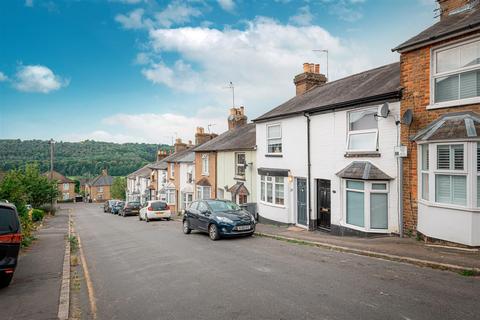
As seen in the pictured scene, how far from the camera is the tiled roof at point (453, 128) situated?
860cm

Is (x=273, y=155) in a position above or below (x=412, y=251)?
above

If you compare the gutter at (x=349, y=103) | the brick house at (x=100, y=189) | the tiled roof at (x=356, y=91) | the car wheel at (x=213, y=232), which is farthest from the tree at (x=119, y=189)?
the car wheel at (x=213, y=232)

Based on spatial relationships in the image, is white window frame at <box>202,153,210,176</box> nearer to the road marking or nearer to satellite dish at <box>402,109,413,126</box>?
the road marking

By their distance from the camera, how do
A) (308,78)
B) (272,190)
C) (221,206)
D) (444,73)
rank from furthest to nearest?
(308,78)
(272,190)
(221,206)
(444,73)

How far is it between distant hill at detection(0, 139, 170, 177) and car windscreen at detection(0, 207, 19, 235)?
101 metres

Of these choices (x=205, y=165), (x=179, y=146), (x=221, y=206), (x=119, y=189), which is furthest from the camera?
(x=119, y=189)

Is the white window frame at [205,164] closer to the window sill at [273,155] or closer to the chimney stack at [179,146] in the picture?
the window sill at [273,155]

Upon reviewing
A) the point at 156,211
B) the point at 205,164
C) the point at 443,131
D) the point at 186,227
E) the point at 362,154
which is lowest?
the point at 156,211

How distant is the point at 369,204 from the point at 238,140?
44.3ft

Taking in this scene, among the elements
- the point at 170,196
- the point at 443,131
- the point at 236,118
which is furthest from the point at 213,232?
the point at 170,196

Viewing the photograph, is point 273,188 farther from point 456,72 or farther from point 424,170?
point 456,72

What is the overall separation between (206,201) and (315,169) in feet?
16.4

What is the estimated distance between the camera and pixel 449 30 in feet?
30.3

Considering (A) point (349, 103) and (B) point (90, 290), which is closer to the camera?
(B) point (90, 290)
